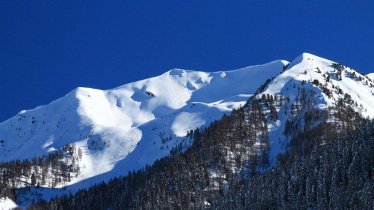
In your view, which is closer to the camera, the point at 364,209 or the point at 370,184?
the point at 364,209

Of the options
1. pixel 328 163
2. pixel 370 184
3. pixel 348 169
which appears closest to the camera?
pixel 370 184

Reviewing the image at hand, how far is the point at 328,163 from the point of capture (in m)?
195

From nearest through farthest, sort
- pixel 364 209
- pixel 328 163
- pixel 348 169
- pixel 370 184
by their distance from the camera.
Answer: pixel 364 209 → pixel 370 184 → pixel 348 169 → pixel 328 163

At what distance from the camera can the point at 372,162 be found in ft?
599

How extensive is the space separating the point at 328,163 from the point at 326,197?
64.5 ft

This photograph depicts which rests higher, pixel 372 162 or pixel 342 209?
pixel 372 162

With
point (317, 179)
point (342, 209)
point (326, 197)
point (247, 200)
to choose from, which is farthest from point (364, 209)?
point (247, 200)

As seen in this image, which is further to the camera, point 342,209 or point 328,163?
point 328,163

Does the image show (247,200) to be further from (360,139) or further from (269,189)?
(360,139)

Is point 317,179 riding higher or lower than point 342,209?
higher

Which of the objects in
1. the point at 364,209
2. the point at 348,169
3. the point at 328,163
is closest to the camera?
the point at 364,209

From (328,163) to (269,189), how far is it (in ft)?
57.2

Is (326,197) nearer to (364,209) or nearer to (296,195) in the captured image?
(296,195)

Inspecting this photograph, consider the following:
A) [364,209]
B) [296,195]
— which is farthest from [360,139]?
[364,209]
